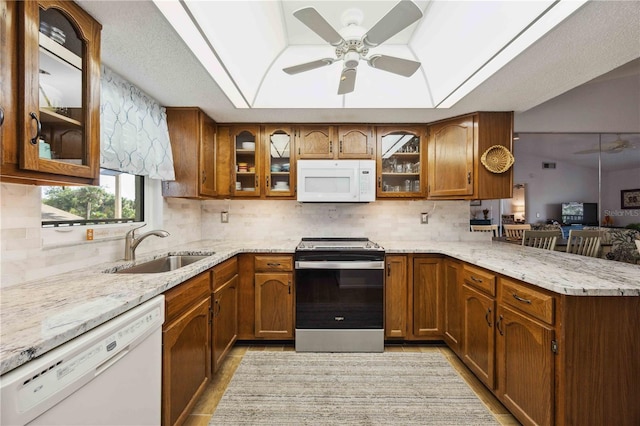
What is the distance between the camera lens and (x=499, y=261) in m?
1.85

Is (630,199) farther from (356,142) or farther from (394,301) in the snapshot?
(356,142)

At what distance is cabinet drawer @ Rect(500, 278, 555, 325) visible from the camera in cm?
133

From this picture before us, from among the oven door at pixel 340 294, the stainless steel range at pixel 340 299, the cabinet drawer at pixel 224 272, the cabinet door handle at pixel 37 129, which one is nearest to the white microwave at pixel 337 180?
the stainless steel range at pixel 340 299

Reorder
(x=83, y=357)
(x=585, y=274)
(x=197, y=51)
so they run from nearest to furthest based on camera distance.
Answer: (x=83, y=357), (x=585, y=274), (x=197, y=51)

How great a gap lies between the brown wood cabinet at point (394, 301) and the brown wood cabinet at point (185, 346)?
1493mm

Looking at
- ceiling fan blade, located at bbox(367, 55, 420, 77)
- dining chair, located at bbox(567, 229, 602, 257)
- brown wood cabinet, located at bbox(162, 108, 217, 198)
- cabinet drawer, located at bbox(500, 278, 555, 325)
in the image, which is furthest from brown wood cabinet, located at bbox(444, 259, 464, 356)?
brown wood cabinet, located at bbox(162, 108, 217, 198)

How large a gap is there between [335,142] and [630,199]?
2.46 metres

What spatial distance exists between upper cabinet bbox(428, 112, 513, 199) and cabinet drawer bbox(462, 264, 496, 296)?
0.84 m

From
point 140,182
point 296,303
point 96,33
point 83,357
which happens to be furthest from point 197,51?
point 296,303

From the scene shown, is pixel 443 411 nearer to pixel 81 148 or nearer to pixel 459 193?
pixel 459 193

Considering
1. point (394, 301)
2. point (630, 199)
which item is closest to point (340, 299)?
point (394, 301)

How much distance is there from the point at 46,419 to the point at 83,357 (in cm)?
15

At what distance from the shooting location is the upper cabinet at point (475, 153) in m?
2.53

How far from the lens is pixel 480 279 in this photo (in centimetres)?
190
